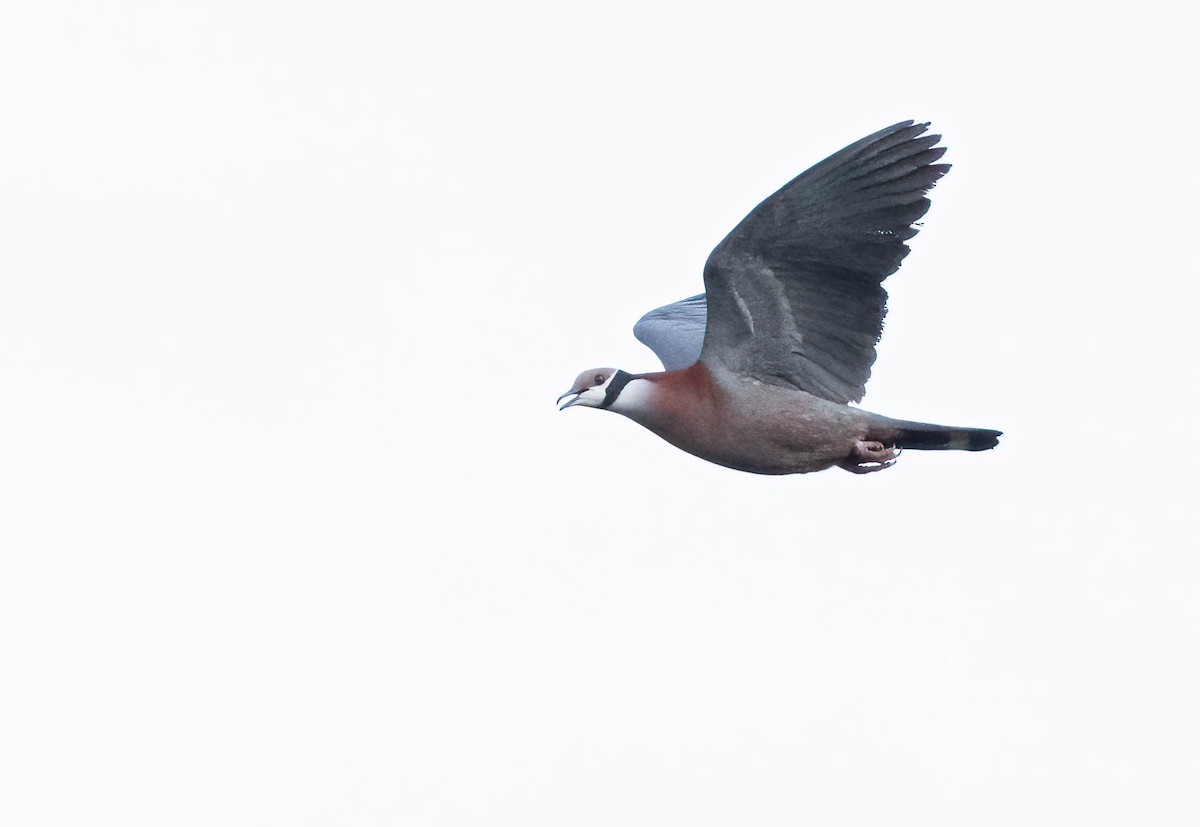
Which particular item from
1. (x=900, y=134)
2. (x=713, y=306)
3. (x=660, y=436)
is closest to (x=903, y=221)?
(x=900, y=134)

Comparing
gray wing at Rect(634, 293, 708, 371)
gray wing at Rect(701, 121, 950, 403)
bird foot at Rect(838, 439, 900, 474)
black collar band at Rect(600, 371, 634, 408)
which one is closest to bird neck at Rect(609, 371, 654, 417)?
black collar band at Rect(600, 371, 634, 408)

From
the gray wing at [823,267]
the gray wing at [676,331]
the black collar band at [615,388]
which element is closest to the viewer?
the gray wing at [823,267]

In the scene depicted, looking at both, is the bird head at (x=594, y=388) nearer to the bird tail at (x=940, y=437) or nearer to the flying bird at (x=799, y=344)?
the flying bird at (x=799, y=344)

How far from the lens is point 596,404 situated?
9977mm

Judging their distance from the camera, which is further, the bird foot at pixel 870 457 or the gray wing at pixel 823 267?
the bird foot at pixel 870 457

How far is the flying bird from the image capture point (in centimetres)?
927

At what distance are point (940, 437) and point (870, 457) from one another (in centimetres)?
38

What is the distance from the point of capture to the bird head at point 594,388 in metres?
9.95

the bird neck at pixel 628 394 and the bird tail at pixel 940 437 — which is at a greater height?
the bird neck at pixel 628 394

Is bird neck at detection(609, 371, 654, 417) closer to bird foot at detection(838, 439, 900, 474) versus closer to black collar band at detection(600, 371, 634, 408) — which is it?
black collar band at detection(600, 371, 634, 408)

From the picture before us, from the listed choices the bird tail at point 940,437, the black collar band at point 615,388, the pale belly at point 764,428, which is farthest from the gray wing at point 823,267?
the black collar band at point 615,388

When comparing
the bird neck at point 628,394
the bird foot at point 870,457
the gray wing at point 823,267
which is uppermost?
the gray wing at point 823,267

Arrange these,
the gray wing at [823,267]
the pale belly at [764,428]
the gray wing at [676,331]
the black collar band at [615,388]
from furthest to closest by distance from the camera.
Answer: the gray wing at [676,331] → the black collar band at [615,388] → the pale belly at [764,428] → the gray wing at [823,267]

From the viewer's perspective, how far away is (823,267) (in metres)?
9.53
